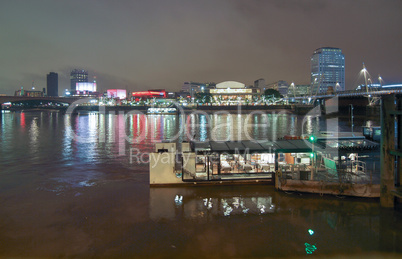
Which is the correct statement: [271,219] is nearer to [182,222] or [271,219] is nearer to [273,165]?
[182,222]

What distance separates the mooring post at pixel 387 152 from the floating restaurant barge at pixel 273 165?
1.10m

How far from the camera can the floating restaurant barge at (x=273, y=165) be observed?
437 inches

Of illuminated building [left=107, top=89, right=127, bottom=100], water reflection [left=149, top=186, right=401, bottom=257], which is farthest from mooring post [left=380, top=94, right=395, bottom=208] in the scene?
illuminated building [left=107, top=89, right=127, bottom=100]

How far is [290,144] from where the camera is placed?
12.6 metres

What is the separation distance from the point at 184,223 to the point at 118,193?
160 inches

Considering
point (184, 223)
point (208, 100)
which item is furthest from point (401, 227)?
point (208, 100)

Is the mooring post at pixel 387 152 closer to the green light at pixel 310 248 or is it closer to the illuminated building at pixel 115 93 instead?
the green light at pixel 310 248

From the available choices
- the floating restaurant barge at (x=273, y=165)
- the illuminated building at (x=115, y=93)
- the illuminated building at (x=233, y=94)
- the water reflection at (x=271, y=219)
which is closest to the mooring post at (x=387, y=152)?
the water reflection at (x=271, y=219)

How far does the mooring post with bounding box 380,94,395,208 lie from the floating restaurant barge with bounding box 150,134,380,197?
1.10 m

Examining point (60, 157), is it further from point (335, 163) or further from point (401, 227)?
point (401, 227)

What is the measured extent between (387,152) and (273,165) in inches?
167

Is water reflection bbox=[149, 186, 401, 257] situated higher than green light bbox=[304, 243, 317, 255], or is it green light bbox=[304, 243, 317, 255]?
water reflection bbox=[149, 186, 401, 257]

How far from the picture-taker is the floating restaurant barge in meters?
11.1

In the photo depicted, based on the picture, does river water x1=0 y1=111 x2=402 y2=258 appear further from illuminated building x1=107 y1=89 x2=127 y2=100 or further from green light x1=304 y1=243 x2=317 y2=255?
illuminated building x1=107 y1=89 x2=127 y2=100
